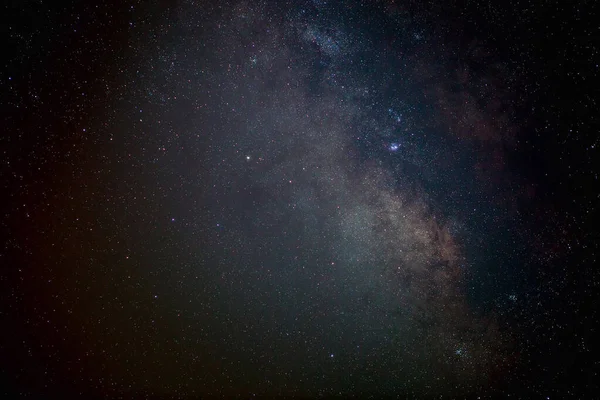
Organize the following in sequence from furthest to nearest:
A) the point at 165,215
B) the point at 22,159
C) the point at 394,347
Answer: the point at 394,347
the point at 165,215
the point at 22,159

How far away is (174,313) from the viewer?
7.52ft

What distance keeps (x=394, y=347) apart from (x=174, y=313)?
72.0 inches

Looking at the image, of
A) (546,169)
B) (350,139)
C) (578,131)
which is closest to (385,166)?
(350,139)

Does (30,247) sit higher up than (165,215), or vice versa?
(165,215)

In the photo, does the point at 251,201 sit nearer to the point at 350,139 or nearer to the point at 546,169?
the point at 350,139

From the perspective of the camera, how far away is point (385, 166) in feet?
7.77

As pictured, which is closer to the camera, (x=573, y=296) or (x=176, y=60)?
(x=176, y=60)

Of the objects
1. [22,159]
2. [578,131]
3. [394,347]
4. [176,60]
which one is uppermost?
[578,131]

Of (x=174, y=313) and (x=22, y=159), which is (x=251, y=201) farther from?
(x=22, y=159)

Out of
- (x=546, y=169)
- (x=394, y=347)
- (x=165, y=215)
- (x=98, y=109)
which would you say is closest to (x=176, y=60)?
(x=98, y=109)

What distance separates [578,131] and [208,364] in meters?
3.68

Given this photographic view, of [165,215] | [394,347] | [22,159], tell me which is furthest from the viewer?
[394,347]

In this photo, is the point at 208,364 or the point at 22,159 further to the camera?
the point at 208,364

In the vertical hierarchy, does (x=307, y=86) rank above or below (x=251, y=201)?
above
